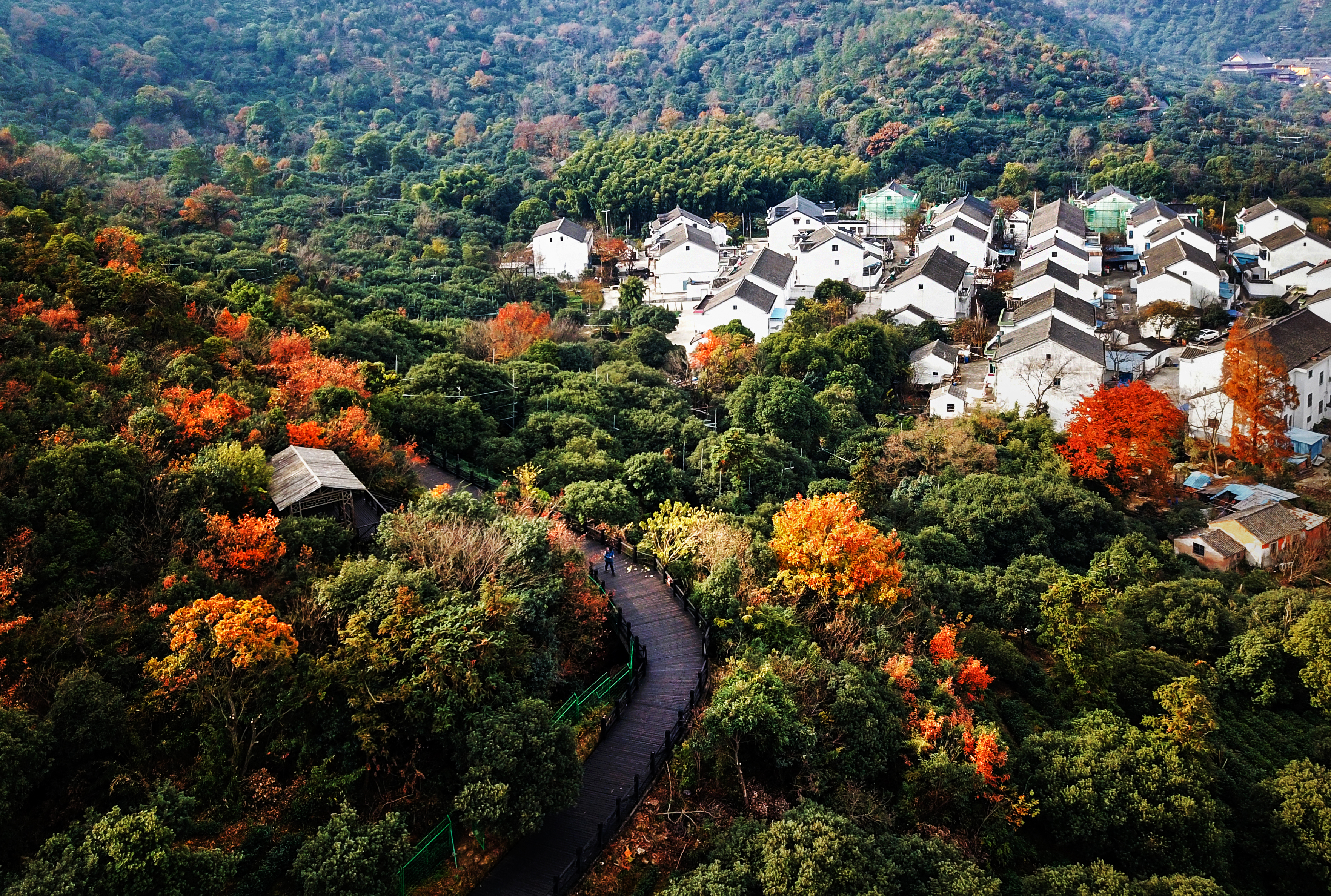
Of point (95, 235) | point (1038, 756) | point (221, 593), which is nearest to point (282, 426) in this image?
point (221, 593)

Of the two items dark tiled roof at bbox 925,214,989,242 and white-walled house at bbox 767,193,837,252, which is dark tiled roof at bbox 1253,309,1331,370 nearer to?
dark tiled roof at bbox 925,214,989,242

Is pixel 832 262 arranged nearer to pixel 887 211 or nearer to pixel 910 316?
pixel 910 316

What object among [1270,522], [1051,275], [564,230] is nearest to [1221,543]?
[1270,522]

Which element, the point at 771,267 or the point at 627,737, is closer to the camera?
the point at 627,737

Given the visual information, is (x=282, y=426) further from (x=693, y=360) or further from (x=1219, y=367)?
(x=1219, y=367)

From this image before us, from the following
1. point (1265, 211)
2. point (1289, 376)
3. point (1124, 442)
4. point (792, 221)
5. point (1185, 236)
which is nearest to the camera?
point (1124, 442)

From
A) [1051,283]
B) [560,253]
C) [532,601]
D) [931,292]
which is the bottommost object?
[1051,283]
